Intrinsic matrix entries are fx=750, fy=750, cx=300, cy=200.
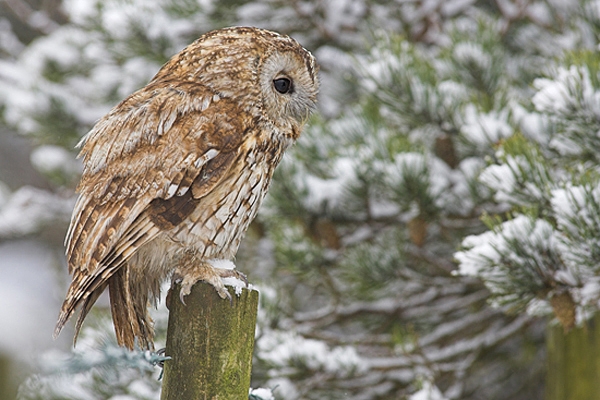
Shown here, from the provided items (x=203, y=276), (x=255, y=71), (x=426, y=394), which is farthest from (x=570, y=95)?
(x=203, y=276)

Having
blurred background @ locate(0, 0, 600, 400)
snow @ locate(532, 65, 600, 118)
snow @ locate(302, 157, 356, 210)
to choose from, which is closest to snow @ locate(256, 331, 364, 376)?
blurred background @ locate(0, 0, 600, 400)

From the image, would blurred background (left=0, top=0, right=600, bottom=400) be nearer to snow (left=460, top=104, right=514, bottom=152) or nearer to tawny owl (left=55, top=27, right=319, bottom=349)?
snow (left=460, top=104, right=514, bottom=152)

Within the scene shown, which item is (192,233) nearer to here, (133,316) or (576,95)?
(133,316)

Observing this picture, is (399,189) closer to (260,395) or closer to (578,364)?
(578,364)

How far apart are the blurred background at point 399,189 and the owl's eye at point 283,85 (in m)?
0.53

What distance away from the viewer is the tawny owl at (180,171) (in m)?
1.51

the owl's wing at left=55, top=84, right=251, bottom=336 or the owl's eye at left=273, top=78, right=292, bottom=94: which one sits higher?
the owl's eye at left=273, top=78, right=292, bottom=94

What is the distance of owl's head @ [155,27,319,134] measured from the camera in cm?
168

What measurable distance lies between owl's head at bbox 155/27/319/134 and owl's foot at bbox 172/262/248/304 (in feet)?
1.26

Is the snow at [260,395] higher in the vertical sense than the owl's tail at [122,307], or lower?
lower

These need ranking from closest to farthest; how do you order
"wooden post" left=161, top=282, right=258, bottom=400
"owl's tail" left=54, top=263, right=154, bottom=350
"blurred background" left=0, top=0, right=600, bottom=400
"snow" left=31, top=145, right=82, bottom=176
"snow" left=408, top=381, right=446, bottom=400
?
"wooden post" left=161, top=282, right=258, bottom=400 → "owl's tail" left=54, top=263, right=154, bottom=350 → "blurred background" left=0, top=0, right=600, bottom=400 → "snow" left=408, top=381, right=446, bottom=400 → "snow" left=31, top=145, right=82, bottom=176

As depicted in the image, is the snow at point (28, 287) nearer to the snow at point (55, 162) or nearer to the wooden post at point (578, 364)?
the snow at point (55, 162)

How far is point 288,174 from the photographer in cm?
244

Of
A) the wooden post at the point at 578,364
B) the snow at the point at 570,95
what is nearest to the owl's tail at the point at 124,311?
the snow at the point at 570,95
